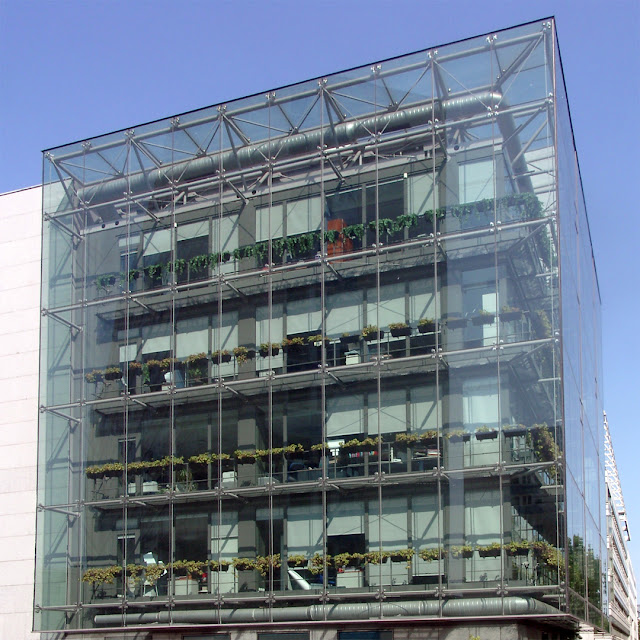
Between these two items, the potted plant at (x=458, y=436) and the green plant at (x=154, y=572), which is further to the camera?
the green plant at (x=154, y=572)

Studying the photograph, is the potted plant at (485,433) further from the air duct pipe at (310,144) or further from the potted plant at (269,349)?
the air duct pipe at (310,144)

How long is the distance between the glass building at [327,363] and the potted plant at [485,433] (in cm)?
5

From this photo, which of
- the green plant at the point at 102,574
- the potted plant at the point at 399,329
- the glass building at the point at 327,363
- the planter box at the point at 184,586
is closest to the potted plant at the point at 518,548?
the glass building at the point at 327,363

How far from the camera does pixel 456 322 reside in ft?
87.0

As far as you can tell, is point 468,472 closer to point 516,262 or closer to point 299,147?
point 516,262

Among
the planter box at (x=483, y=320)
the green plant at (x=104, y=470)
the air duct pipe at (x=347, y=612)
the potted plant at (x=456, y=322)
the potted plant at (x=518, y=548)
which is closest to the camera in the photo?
the air duct pipe at (x=347, y=612)

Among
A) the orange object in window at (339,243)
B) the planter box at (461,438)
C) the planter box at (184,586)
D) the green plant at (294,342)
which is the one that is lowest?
the planter box at (184,586)

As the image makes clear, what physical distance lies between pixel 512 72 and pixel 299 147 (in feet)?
20.9

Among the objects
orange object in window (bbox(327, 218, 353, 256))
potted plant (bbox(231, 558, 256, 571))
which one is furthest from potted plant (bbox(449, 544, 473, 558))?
orange object in window (bbox(327, 218, 353, 256))

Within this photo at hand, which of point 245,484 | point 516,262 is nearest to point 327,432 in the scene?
point 245,484

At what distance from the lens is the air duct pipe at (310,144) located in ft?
90.1

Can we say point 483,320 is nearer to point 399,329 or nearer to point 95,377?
point 399,329

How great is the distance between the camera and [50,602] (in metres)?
29.8

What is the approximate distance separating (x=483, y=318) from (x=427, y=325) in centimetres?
148
